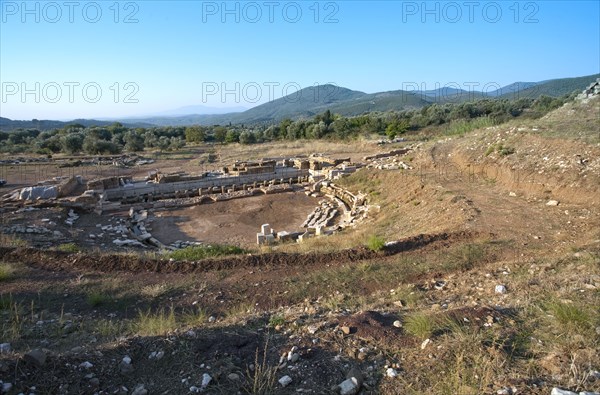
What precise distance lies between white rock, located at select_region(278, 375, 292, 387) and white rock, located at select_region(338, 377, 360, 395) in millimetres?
459

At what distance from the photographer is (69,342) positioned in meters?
5.27

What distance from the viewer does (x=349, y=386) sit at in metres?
3.36

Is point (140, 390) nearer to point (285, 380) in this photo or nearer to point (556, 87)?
point (285, 380)

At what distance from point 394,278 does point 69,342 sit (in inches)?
217

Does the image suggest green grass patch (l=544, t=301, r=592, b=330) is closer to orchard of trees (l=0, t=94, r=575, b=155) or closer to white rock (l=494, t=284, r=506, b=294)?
white rock (l=494, t=284, r=506, b=294)

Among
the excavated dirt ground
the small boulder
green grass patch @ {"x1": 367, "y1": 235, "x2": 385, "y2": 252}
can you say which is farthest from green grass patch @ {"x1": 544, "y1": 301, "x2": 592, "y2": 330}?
the excavated dirt ground

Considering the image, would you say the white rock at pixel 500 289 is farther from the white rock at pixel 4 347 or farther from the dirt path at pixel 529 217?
the white rock at pixel 4 347

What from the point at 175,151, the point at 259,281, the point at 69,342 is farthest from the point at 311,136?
the point at 69,342

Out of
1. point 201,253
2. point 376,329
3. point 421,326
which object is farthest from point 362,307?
point 201,253

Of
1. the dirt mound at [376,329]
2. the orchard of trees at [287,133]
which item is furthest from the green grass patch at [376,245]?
the orchard of trees at [287,133]

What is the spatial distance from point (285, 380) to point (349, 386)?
579 millimetres

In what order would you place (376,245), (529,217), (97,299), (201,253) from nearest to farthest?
(97,299), (376,245), (201,253), (529,217)

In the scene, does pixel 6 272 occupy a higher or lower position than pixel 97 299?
higher

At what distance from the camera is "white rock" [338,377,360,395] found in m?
3.33
